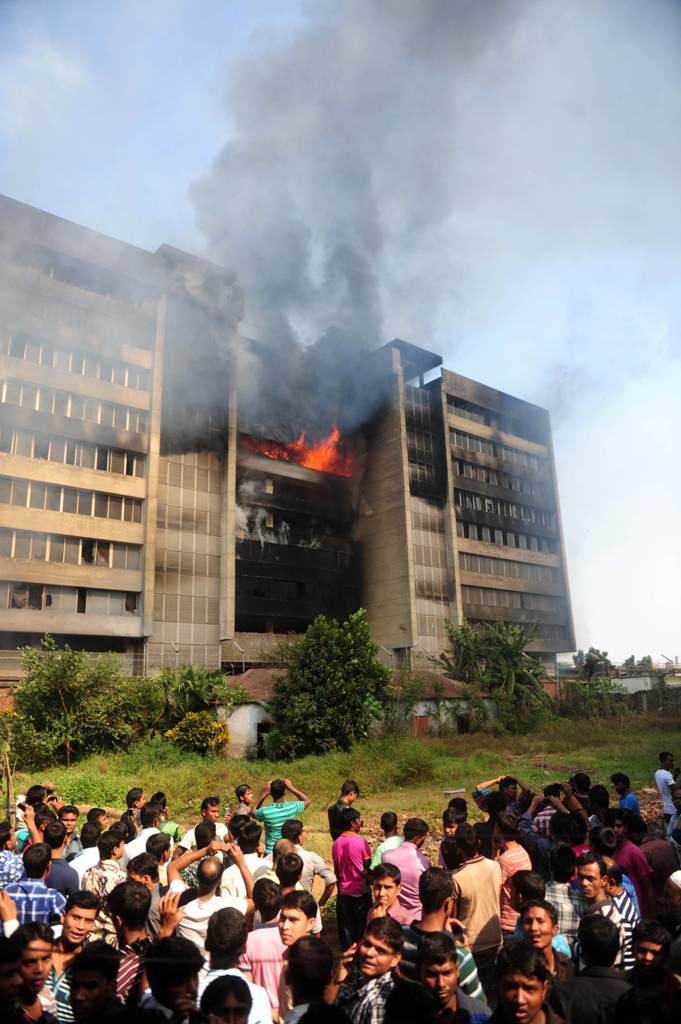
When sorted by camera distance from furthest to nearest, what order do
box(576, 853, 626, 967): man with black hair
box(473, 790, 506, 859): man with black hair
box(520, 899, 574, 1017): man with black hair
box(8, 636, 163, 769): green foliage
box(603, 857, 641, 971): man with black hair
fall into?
box(8, 636, 163, 769): green foliage → box(473, 790, 506, 859): man with black hair → box(576, 853, 626, 967): man with black hair → box(603, 857, 641, 971): man with black hair → box(520, 899, 574, 1017): man with black hair

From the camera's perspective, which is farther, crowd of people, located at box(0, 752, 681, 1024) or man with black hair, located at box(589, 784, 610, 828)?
man with black hair, located at box(589, 784, 610, 828)

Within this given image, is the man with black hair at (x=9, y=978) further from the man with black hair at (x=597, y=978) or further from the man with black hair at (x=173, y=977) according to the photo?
the man with black hair at (x=597, y=978)

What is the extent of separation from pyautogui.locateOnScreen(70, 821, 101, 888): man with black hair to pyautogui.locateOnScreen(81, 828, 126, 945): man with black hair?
0.08m

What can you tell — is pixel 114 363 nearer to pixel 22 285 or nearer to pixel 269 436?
pixel 22 285

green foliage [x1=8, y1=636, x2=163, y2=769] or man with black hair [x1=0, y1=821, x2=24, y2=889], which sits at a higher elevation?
green foliage [x1=8, y1=636, x2=163, y2=769]

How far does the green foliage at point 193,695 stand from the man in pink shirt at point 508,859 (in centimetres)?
2230

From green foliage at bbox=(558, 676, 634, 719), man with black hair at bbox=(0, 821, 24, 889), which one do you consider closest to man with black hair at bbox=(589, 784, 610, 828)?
→ man with black hair at bbox=(0, 821, 24, 889)

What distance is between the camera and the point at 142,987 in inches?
140

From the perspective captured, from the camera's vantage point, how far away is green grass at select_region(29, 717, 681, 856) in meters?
17.6

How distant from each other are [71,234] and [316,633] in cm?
2643

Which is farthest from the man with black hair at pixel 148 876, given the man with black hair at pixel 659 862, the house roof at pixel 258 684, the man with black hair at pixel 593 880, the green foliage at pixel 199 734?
the house roof at pixel 258 684

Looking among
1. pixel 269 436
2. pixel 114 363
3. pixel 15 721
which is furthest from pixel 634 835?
pixel 269 436

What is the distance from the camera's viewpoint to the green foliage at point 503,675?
33531 millimetres

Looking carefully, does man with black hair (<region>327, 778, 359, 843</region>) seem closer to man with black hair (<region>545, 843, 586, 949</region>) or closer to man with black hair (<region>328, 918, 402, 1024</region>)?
man with black hair (<region>545, 843, 586, 949</region>)
